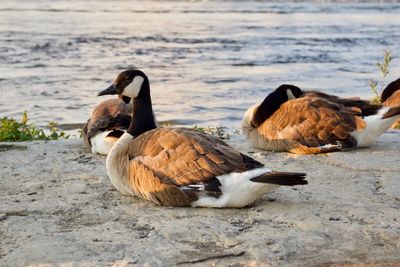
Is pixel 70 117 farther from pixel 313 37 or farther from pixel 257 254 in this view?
pixel 313 37

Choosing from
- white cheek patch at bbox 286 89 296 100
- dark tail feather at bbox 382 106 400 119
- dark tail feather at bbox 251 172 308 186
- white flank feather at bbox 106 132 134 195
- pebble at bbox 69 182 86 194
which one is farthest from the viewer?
white cheek patch at bbox 286 89 296 100

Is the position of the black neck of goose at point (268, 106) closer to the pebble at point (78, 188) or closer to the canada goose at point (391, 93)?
the canada goose at point (391, 93)

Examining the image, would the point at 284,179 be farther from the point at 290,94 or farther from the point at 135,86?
the point at 290,94

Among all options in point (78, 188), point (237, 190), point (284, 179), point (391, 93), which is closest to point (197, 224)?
point (237, 190)

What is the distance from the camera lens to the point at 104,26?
103 ft

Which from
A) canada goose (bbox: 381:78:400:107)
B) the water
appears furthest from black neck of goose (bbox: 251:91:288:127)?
the water

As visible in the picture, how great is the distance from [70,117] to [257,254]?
26.8ft

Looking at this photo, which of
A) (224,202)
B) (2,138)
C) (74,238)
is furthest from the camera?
(2,138)

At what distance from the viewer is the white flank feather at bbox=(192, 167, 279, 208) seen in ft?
16.7

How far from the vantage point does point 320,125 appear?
7.67 metres

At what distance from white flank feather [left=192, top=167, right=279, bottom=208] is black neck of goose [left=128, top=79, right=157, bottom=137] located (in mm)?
1231

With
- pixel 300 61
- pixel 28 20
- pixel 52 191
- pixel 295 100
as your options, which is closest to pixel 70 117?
pixel 295 100

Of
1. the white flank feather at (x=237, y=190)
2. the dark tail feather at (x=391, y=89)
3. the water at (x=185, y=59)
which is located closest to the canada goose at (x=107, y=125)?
the white flank feather at (x=237, y=190)

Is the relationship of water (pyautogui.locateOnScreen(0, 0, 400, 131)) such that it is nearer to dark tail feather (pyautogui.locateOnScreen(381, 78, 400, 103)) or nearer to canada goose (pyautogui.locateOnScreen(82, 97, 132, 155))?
dark tail feather (pyautogui.locateOnScreen(381, 78, 400, 103))
